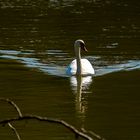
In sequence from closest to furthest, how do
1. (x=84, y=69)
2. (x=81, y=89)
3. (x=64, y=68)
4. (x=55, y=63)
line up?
(x=81, y=89)
(x=84, y=69)
(x=64, y=68)
(x=55, y=63)

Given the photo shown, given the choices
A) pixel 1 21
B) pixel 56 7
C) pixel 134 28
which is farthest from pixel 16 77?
pixel 56 7

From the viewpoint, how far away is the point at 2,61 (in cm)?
2009

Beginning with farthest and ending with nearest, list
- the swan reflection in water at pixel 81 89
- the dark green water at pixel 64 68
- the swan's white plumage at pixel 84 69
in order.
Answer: the swan's white plumage at pixel 84 69
the swan reflection in water at pixel 81 89
the dark green water at pixel 64 68

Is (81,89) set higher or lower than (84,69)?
lower

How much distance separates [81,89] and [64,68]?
327cm

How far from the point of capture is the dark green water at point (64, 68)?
38.5 ft

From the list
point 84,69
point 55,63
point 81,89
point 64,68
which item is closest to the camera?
point 81,89

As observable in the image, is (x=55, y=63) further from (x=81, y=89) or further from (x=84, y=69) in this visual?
(x=81, y=89)

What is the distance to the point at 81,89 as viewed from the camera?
15953 mm

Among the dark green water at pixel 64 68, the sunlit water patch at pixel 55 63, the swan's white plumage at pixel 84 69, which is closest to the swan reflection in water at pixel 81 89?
the dark green water at pixel 64 68

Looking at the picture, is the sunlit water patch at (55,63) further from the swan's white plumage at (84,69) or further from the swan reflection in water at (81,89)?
the swan reflection in water at (81,89)

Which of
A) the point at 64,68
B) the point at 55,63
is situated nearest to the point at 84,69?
the point at 64,68

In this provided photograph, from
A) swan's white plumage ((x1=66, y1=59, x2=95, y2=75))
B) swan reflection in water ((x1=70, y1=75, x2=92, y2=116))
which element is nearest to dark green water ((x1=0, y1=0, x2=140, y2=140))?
swan reflection in water ((x1=70, y1=75, x2=92, y2=116))

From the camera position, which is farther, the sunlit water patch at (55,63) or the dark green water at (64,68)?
the sunlit water patch at (55,63)
